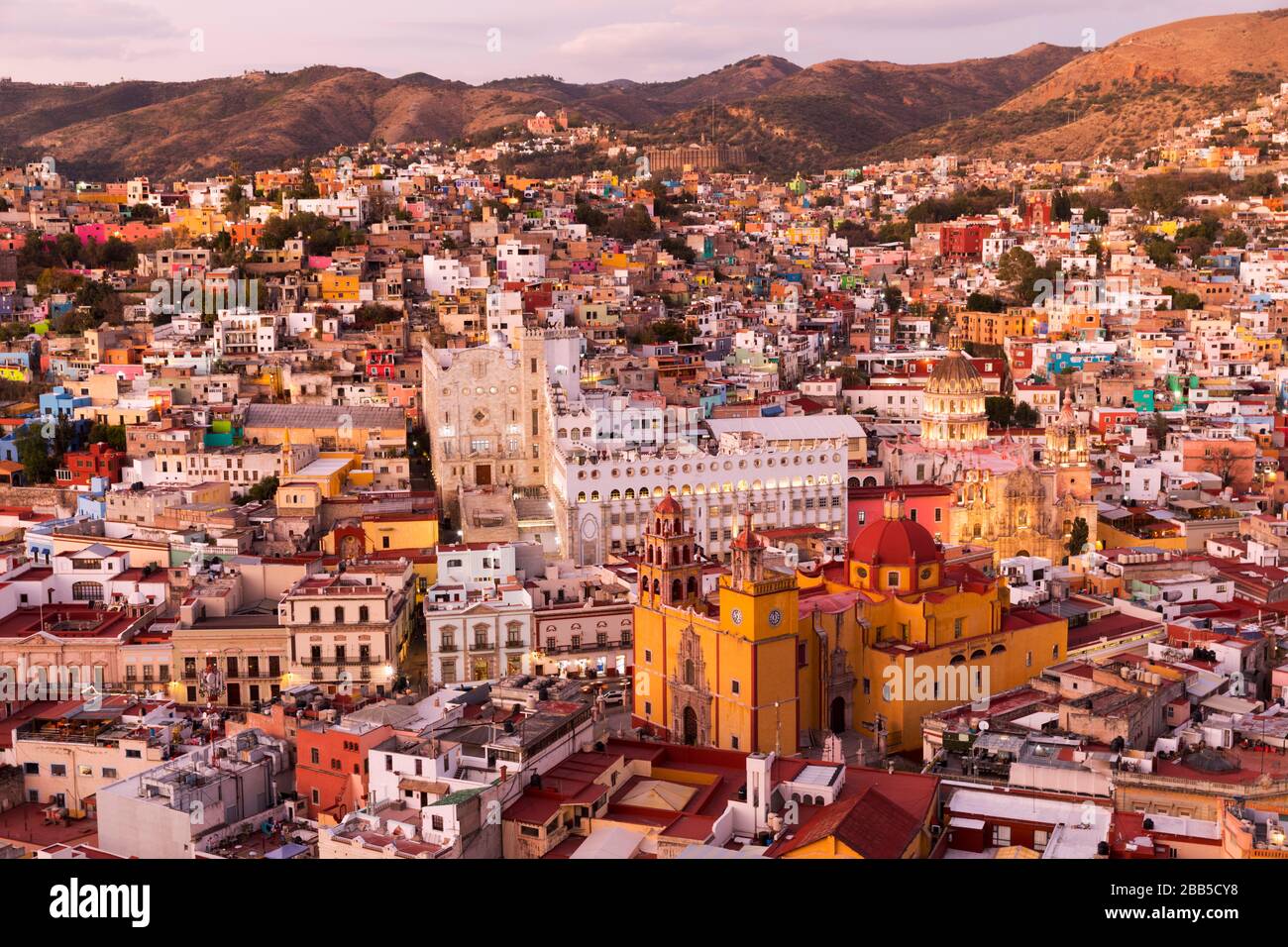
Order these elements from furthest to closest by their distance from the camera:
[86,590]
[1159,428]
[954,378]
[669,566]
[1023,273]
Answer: [1023,273] → [1159,428] → [954,378] → [86,590] → [669,566]

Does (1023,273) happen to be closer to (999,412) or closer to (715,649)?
(999,412)

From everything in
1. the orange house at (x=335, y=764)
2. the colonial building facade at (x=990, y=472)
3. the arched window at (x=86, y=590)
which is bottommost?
the orange house at (x=335, y=764)

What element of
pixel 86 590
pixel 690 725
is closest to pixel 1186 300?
pixel 690 725

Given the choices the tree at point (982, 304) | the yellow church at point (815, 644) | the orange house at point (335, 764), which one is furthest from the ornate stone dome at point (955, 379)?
the orange house at point (335, 764)

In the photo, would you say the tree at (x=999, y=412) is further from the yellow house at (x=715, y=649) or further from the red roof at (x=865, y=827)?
the red roof at (x=865, y=827)

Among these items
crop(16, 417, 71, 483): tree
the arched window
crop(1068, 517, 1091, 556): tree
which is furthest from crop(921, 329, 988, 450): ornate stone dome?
crop(16, 417, 71, 483): tree

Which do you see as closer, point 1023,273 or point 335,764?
point 335,764
